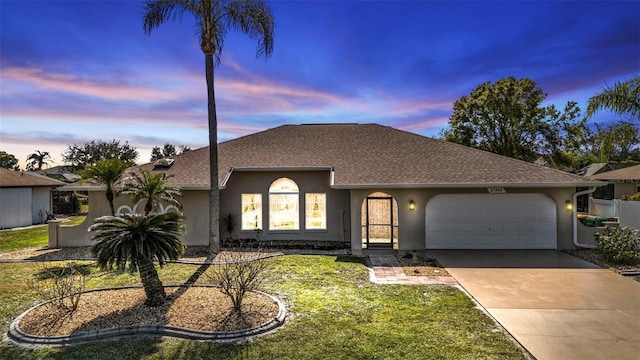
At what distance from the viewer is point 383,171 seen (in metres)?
14.6

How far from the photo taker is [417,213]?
1388 cm

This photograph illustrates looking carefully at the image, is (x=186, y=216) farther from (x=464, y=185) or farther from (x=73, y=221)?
(x=73, y=221)

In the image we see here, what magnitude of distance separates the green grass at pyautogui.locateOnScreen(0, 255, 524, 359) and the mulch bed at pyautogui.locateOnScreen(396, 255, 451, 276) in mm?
1435

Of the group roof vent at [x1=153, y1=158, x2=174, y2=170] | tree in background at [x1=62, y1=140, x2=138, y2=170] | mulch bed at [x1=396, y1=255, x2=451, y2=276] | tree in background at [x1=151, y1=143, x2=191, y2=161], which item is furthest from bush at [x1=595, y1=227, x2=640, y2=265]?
tree in background at [x1=151, y1=143, x2=191, y2=161]

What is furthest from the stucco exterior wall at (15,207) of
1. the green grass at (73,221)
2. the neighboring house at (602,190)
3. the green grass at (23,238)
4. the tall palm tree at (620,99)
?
the neighboring house at (602,190)

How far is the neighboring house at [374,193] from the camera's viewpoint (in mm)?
13688

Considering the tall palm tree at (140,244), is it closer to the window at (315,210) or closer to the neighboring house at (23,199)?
the window at (315,210)

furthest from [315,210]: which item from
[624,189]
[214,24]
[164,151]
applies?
[164,151]

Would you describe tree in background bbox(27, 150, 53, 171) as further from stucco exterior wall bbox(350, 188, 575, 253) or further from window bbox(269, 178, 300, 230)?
stucco exterior wall bbox(350, 188, 575, 253)

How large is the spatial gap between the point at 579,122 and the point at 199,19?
109 feet

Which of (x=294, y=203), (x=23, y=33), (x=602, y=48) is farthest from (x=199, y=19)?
(x=602, y=48)

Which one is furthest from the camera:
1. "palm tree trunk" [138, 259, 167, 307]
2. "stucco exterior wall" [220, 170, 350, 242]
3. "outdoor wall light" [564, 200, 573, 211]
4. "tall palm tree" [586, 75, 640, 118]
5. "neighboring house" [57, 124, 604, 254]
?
"stucco exterior wall" [220, 170, 350, 242]

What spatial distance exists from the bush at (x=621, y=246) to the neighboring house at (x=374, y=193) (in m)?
1.72

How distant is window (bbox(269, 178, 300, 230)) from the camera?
15.5 m
